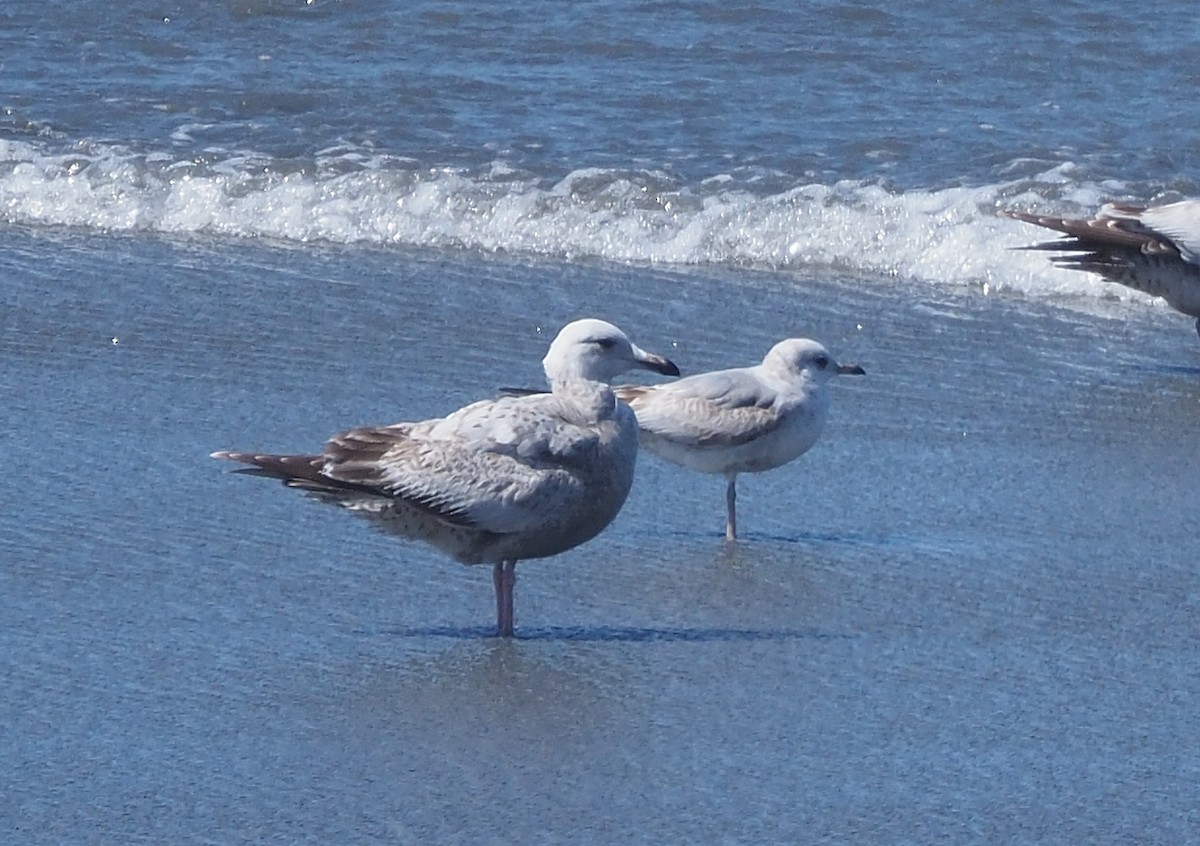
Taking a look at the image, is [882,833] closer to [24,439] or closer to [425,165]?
[24,439]

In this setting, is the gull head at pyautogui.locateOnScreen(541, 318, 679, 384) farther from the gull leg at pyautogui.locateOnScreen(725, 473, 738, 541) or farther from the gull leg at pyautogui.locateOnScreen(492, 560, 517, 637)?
the gull leg at pyautogui.locateOnScreen(492, 560, 517, 637)

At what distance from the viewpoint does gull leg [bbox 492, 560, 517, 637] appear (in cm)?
536

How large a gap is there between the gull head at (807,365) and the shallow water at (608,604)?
27 cm

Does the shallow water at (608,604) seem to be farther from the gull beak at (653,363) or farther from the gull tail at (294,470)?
the gull beak at (653,363)

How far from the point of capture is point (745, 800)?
438cm

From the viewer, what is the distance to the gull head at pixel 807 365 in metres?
6.71

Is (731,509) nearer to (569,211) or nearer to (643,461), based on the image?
(643,461)

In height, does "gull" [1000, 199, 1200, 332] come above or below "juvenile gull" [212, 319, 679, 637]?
above

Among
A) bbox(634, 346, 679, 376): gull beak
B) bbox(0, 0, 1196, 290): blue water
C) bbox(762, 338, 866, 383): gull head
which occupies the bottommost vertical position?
bbox(762, 338, 866, 383): gull head

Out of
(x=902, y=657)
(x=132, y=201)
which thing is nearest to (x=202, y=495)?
(x=902, y=657)

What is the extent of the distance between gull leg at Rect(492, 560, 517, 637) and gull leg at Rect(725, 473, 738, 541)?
33.8 inches

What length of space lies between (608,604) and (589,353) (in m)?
0.69

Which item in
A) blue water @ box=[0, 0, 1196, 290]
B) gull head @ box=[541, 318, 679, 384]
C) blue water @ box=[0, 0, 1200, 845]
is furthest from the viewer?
blue water @ box=[0, 0, 1196, 290]

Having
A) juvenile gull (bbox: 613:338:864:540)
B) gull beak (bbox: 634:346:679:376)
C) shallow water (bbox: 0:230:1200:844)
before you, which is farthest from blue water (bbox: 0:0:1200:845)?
gull beak (bbox: 634:346:679:376)
